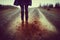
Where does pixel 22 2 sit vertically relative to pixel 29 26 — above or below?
above

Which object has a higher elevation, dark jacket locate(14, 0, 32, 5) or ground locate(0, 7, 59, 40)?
dark jacket locate(14, 0, 32, 5)

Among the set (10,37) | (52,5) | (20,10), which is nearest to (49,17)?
(52,5)

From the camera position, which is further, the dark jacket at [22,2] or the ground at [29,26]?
the dark jacket at [22,2]

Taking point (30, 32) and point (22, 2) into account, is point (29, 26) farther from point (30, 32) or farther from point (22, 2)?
point (22, 2)

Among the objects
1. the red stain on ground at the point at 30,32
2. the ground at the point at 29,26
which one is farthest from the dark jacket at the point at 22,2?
the red stain on ground at the point at 30,32

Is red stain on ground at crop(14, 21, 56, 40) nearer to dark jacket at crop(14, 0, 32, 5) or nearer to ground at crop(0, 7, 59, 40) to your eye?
ground at crop(0, 7, 59, 40)

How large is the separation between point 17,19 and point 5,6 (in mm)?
195

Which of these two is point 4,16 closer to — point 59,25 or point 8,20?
point 8,20

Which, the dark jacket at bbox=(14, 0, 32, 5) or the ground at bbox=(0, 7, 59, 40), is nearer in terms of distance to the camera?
the ground at bbox=(0, 7, 59, 40)

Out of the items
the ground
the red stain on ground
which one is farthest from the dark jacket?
the red stain on ground

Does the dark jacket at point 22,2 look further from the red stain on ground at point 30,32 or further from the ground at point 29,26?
the red stain on ground at point 30,32

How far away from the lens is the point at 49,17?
2.69 m

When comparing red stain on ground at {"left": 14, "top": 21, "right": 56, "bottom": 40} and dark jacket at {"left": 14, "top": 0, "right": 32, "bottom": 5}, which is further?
dark jacket at {"left": 14, "top": 0, "right": 32, "bottom": 5}

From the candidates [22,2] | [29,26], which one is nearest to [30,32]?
[29,26]
